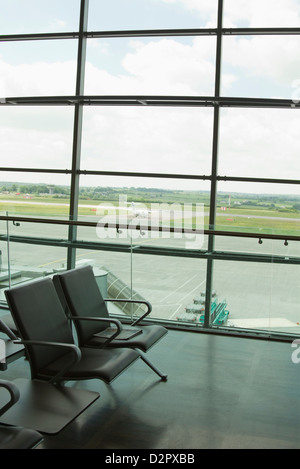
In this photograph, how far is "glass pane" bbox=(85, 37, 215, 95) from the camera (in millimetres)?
6727

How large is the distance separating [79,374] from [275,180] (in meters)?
4.45

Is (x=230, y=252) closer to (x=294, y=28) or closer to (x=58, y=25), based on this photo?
(x=294, y=28)

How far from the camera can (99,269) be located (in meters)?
4.70

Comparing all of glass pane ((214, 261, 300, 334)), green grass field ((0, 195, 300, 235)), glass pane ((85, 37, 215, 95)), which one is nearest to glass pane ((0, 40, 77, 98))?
glass pane ((85, 37, 215, 95))

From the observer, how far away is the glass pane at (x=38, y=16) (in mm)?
7148

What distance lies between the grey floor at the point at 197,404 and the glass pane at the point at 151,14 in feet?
15.1

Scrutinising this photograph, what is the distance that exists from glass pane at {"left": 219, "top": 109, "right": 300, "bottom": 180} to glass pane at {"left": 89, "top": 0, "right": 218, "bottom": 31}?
4.35 feet

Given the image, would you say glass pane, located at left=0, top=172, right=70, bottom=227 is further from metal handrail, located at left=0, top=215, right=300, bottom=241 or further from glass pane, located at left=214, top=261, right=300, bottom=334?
glass pane, located at left=214, top=261, right=300, bottom=334

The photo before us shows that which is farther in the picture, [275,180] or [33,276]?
[275,180]

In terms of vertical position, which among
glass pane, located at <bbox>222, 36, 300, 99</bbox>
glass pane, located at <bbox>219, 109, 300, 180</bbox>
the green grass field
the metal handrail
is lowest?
the metal handrail

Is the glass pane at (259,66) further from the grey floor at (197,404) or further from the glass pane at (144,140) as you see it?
the grey floor at (197,404)

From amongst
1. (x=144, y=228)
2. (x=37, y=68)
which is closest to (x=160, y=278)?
(x=144, y=228)

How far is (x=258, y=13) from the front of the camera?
21.4 feet

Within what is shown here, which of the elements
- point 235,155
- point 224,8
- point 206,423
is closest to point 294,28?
point 224,8
